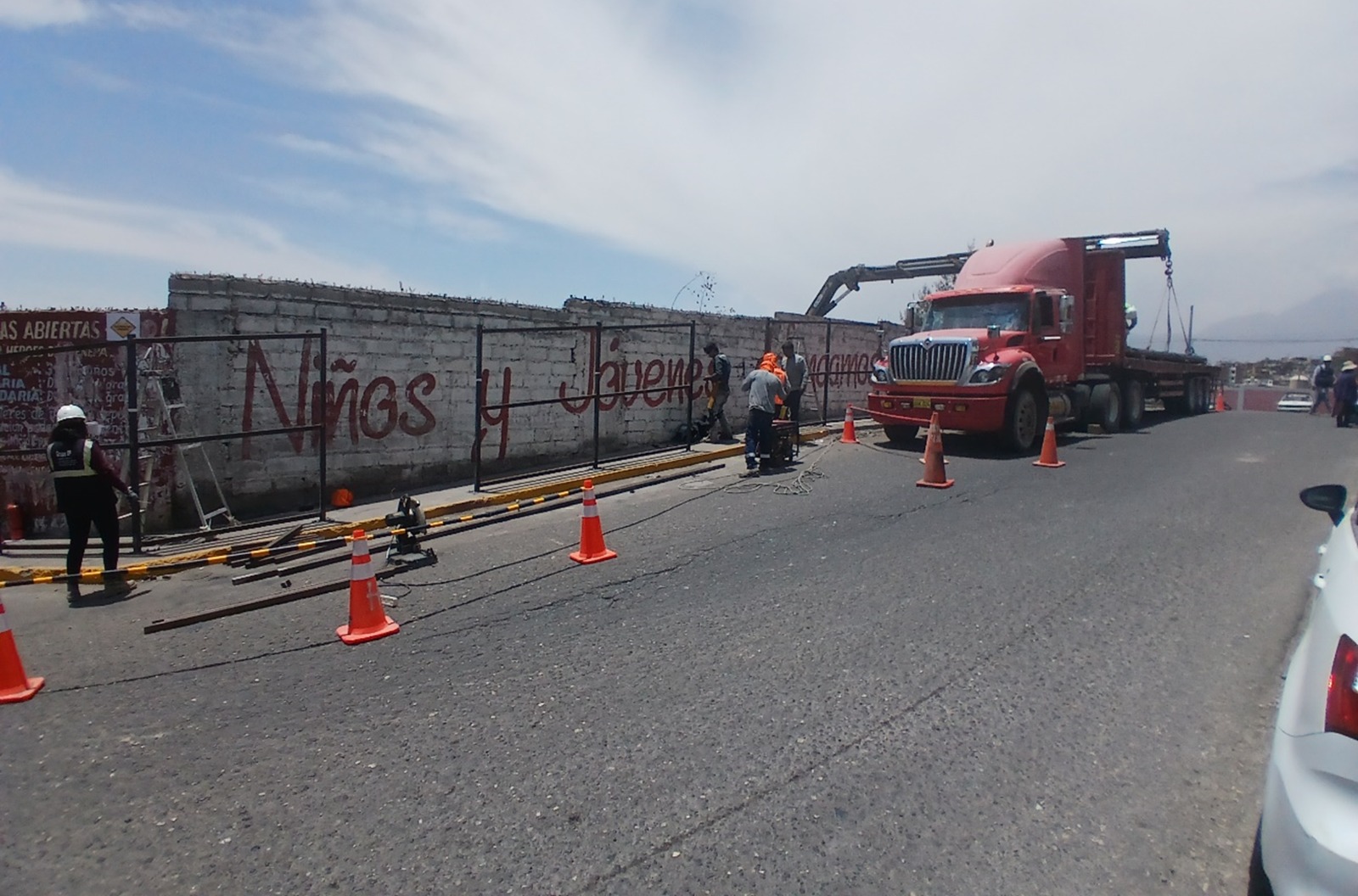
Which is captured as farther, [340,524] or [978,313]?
[978,313]

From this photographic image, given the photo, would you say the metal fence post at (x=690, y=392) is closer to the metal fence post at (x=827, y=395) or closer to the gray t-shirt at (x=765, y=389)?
the gray t-shirt at (x=765, y=389)

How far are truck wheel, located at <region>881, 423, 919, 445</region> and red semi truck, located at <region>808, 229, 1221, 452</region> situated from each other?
0.9 inches

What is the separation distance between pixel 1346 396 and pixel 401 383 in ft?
66.1

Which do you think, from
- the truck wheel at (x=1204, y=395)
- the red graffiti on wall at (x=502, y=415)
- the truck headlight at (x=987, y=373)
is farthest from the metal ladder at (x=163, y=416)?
the truck wheel at (x=1204, y=395)

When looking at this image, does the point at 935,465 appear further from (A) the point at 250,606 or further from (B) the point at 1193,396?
(B) the point at 1193,396

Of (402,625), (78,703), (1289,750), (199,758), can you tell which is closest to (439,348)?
(402,625)

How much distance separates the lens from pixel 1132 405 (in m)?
17.3

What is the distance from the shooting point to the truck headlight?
40.2 ft

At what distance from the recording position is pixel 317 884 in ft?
9.66

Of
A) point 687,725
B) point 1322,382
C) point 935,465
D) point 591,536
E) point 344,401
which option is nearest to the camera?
point 687,725

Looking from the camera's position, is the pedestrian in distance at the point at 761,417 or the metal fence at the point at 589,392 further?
the pedestrian in distance at the point at 761,417

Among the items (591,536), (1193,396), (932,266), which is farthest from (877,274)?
(591,536)

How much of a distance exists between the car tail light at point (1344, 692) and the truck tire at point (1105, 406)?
14.8 metres

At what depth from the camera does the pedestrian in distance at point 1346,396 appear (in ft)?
60.5
